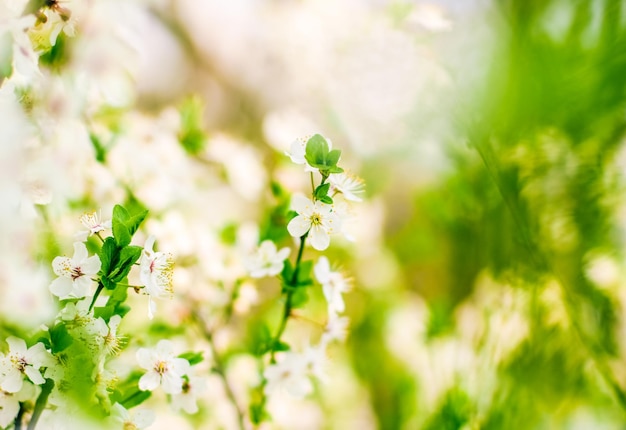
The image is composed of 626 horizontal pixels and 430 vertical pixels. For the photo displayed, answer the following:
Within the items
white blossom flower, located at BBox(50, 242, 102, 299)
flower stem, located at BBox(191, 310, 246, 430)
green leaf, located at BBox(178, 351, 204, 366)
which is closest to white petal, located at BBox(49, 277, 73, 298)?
white blossom flower, located at BBox(50, 242, 102, 299)

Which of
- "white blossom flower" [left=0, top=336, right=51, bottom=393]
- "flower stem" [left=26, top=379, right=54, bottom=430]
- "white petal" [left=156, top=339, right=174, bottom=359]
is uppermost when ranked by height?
"white petal" [left=156, top=339, right=174, bottom=359]

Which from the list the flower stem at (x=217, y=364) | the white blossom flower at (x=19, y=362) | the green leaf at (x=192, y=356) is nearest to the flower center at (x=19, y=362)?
the white blossom flower at (x=19, y=362)

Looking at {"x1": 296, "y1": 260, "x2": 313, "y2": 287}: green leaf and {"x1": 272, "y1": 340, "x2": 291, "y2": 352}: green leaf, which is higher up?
{"x1": 296, "y1": 260, "x2": 313, "y2": 287}: green leaf

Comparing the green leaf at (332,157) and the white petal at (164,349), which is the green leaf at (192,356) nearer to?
the white petal at (164,349)

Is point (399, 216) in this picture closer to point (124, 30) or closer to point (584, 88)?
point (584, 88)

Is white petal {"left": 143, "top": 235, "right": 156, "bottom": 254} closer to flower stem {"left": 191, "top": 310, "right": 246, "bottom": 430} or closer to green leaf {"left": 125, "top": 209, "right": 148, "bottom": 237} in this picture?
green leaf {"left": 125, "top": 209, "right": 148, "bottom": 237}

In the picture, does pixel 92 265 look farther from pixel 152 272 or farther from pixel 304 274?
pixel 304 274

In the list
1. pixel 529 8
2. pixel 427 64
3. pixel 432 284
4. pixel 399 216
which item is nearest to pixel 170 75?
pixel 399 216
